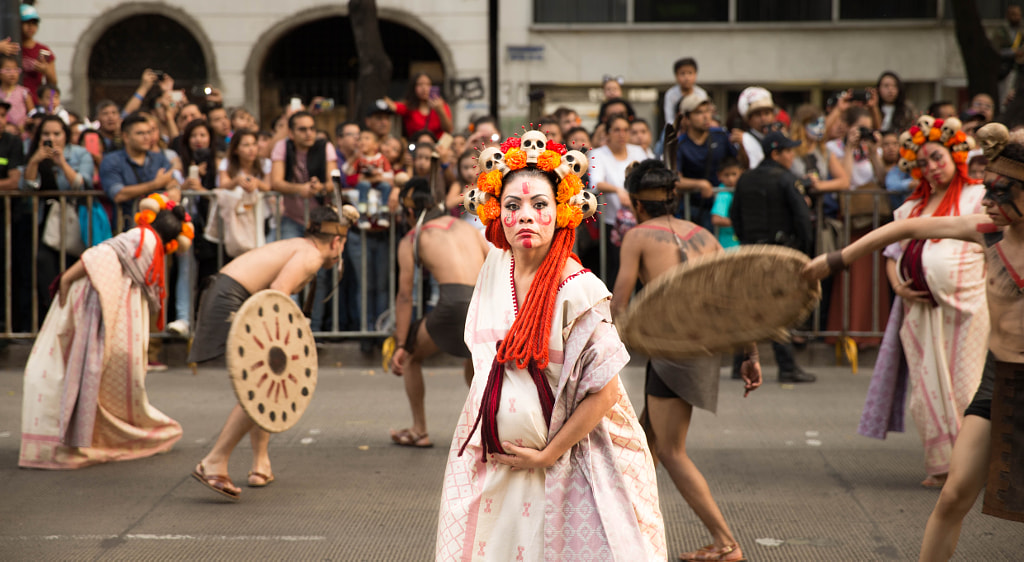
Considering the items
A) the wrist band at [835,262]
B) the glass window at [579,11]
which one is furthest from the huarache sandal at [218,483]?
the glass window at [579,11]

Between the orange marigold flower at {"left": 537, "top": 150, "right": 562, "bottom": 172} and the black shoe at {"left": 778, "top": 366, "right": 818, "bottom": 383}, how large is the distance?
19.8 feet

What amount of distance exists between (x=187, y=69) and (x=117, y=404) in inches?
583

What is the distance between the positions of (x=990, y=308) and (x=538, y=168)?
1894 mm

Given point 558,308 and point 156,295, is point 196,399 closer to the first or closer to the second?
point 156,295

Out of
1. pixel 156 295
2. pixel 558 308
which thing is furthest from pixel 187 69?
pixel 558 308

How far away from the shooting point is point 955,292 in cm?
605

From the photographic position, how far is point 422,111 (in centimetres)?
1162

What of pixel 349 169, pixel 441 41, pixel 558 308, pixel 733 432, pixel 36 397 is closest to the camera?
pixel 558 308

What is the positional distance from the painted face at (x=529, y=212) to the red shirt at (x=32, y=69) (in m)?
9.83

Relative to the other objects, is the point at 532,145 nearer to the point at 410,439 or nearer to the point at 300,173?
the point at 410,439

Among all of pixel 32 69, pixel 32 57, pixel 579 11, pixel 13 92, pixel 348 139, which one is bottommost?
pixel 348 139

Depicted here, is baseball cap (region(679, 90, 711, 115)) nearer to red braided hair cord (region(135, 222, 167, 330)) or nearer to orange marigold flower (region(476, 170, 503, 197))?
red braided hair cord (region(135, 222, 167, 330))

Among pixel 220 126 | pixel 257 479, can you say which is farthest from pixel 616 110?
pixel 257 479

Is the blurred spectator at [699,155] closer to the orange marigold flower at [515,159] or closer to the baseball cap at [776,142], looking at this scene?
the baseball cap at [776,142]
